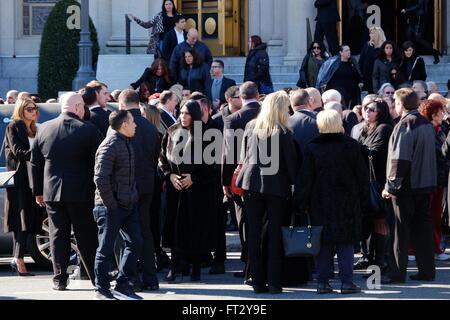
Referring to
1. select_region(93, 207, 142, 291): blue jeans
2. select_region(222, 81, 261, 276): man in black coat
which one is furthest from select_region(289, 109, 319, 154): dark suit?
select_region(93, 207, 142, 291): blue jeans

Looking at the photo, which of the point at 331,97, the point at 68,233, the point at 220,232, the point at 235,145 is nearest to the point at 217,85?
the point at 331,97

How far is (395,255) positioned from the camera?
1322 cm

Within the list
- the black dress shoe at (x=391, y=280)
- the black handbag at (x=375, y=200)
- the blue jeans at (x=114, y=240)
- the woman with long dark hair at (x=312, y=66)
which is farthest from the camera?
the woman with long dark hair at (x=312, y=66)

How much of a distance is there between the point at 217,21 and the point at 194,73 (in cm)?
707

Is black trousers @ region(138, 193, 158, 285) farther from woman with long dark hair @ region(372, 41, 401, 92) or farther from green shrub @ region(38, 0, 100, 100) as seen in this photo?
green shrub @ region(38, 0, 100, 100)

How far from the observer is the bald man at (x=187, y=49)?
20.1 meters

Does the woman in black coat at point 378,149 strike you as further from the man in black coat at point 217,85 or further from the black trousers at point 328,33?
the black trousers at point 328,33

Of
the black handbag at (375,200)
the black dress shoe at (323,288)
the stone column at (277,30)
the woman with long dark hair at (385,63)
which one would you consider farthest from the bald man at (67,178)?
the stone column at (277,30)

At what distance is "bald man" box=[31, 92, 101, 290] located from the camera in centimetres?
1245

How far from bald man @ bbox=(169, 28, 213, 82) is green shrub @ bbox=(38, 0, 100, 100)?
5.30 meters

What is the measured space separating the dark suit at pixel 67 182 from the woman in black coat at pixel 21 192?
1102 millimetres
